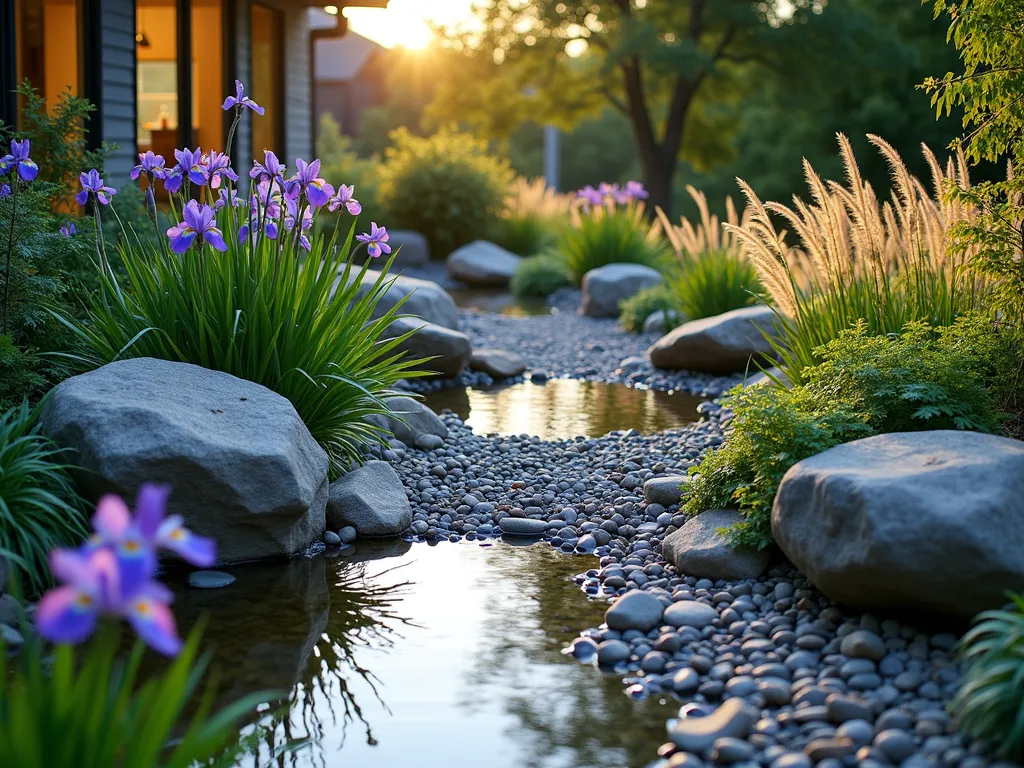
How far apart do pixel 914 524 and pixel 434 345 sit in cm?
491

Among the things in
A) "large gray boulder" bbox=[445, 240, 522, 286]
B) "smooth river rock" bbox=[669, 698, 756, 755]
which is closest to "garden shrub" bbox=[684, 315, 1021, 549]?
"smooth river rock" bbox=[669, 698, 756, 755]

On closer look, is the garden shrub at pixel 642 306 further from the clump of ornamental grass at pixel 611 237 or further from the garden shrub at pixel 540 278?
the garden shrub at pixel 540 278

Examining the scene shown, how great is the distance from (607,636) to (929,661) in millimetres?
973

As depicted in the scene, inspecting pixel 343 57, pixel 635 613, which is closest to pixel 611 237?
pixel 635 613

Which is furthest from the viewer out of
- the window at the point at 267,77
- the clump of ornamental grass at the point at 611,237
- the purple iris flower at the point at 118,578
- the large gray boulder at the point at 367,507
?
the clump of ornamental grass at the point at 611,237

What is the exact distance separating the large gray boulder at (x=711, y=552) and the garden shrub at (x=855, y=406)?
7cm

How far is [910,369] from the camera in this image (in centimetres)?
423

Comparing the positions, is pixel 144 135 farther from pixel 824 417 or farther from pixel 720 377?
pixel 824 417

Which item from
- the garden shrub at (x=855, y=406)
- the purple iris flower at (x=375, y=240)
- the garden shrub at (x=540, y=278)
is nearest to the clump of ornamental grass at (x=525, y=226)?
the garden shrub at (x=540, y=278)

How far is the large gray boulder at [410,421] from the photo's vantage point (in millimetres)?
5891

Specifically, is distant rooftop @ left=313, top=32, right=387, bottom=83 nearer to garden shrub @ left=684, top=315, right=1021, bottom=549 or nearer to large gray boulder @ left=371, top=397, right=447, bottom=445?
large gray boulder @ left=371, top=397, right=447, bottom=445

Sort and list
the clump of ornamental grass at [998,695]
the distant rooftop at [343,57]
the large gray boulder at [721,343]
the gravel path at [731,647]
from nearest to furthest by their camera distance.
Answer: the clump of ornamental grass at [998,695], the gravel path at [731,647], the large gray boulder at [721,343], the distant rooftop at [343,57]

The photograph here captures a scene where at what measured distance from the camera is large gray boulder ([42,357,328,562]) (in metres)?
3.91

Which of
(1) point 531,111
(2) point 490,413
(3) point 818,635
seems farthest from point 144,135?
(1) point 531,111
